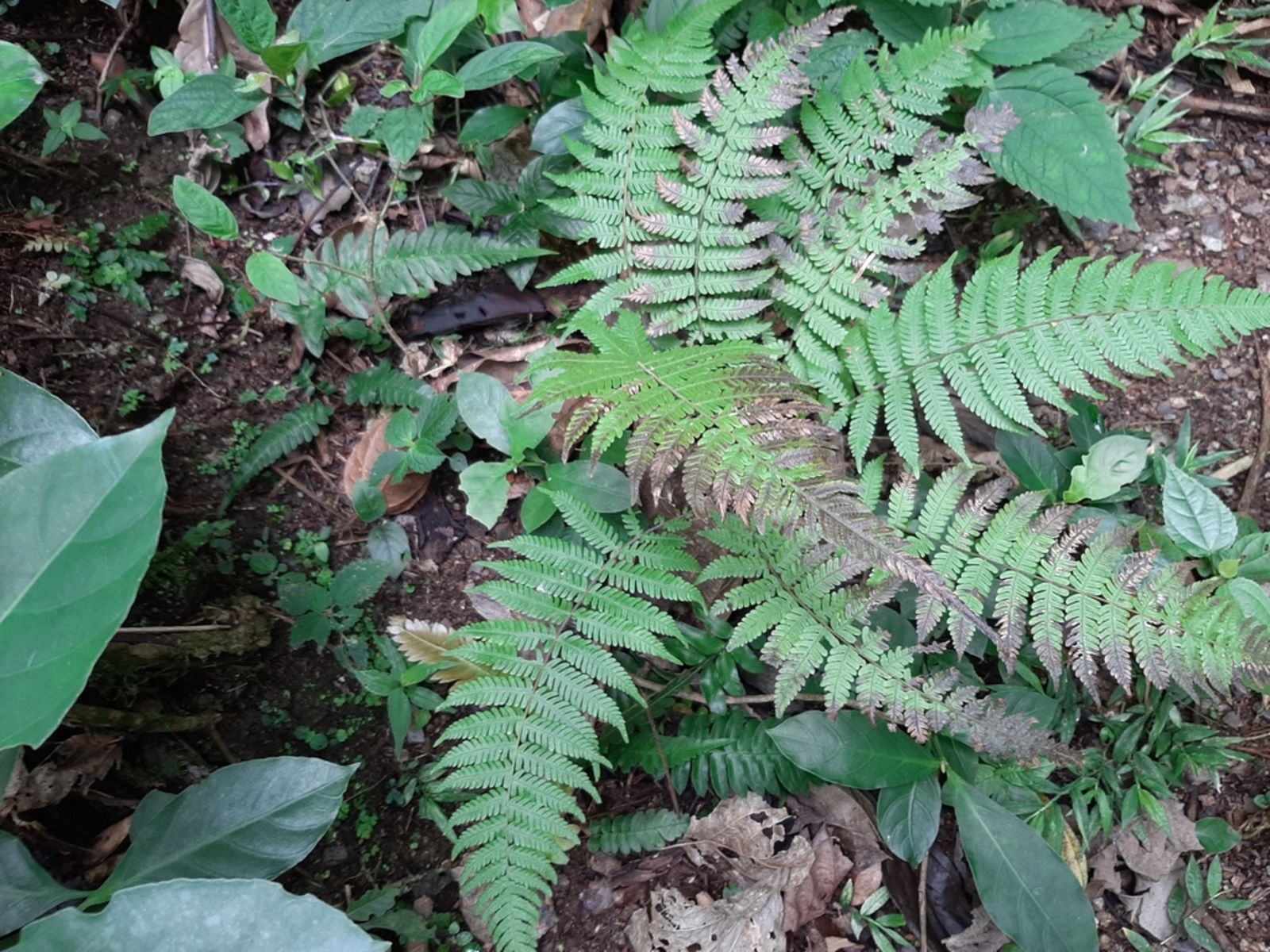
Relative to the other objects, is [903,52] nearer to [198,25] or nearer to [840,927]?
[198,25]

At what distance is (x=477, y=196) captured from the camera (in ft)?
7.96

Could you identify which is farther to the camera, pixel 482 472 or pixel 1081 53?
pixel 1081 53

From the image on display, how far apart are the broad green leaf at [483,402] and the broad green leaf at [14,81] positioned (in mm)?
1080

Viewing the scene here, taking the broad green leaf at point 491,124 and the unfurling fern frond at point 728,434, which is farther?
the broad green leaf at point 491,124

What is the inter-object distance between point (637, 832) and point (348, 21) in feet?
8.04

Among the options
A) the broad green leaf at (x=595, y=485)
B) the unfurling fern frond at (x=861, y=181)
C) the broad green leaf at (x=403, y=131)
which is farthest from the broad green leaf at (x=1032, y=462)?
the broad green leaf at (x=403, y=131)

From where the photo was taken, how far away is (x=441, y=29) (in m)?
2.22

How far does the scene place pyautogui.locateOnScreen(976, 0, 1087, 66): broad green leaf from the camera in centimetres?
240

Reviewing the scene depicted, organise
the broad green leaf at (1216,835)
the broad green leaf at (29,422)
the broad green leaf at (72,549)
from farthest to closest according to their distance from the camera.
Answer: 1. the broad green leaf at (1216,835)
2. the broad green leaf at (29,422)
3. the broad green leaf at (72,549)

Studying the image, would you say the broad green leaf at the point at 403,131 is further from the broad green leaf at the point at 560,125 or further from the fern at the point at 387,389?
the fern at the point at 387,389

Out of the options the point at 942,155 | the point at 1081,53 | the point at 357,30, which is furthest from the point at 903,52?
the point at 357,30

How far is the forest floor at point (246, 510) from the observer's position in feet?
7.02

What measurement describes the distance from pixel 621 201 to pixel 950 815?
1.99 m

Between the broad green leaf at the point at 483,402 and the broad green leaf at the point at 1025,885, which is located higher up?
the broad green leaf at the point at 483,402
